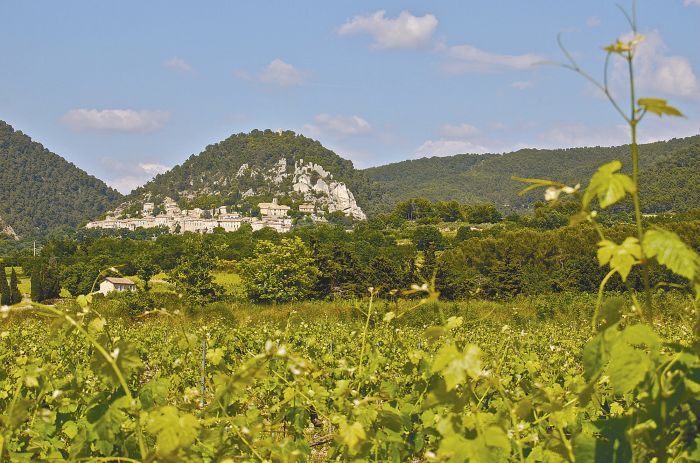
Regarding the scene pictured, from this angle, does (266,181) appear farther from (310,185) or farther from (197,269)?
(197,269)

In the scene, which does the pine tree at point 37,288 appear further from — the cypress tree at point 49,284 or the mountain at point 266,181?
the mountain at point 266,181

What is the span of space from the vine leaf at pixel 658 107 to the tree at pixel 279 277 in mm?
32971

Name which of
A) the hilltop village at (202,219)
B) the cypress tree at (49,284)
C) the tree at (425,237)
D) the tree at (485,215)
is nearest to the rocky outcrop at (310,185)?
the hilltop village at (202,219)

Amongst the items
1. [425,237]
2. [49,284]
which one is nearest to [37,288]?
[49,284]

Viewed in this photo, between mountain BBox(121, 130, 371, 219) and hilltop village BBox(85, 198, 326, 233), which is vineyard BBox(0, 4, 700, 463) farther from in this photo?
mountain BBox(121, 130, 371, 219)

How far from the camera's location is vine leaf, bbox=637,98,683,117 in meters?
1.25

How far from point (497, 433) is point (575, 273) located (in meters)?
36.6

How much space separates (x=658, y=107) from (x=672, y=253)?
0.89ft

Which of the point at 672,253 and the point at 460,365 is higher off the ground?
the point at 672,253

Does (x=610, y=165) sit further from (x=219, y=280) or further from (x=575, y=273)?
(x=219, y=280)

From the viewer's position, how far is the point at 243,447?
94.3 inches

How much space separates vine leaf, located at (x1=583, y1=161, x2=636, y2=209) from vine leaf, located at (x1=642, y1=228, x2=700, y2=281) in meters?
0.09

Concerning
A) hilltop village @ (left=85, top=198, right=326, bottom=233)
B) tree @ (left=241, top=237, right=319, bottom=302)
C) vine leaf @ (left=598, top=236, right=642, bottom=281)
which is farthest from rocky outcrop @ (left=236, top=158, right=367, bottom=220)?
vine leaf @ (left=598, top=236, right=642, bottom=281)

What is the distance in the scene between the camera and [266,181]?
7165 inches
